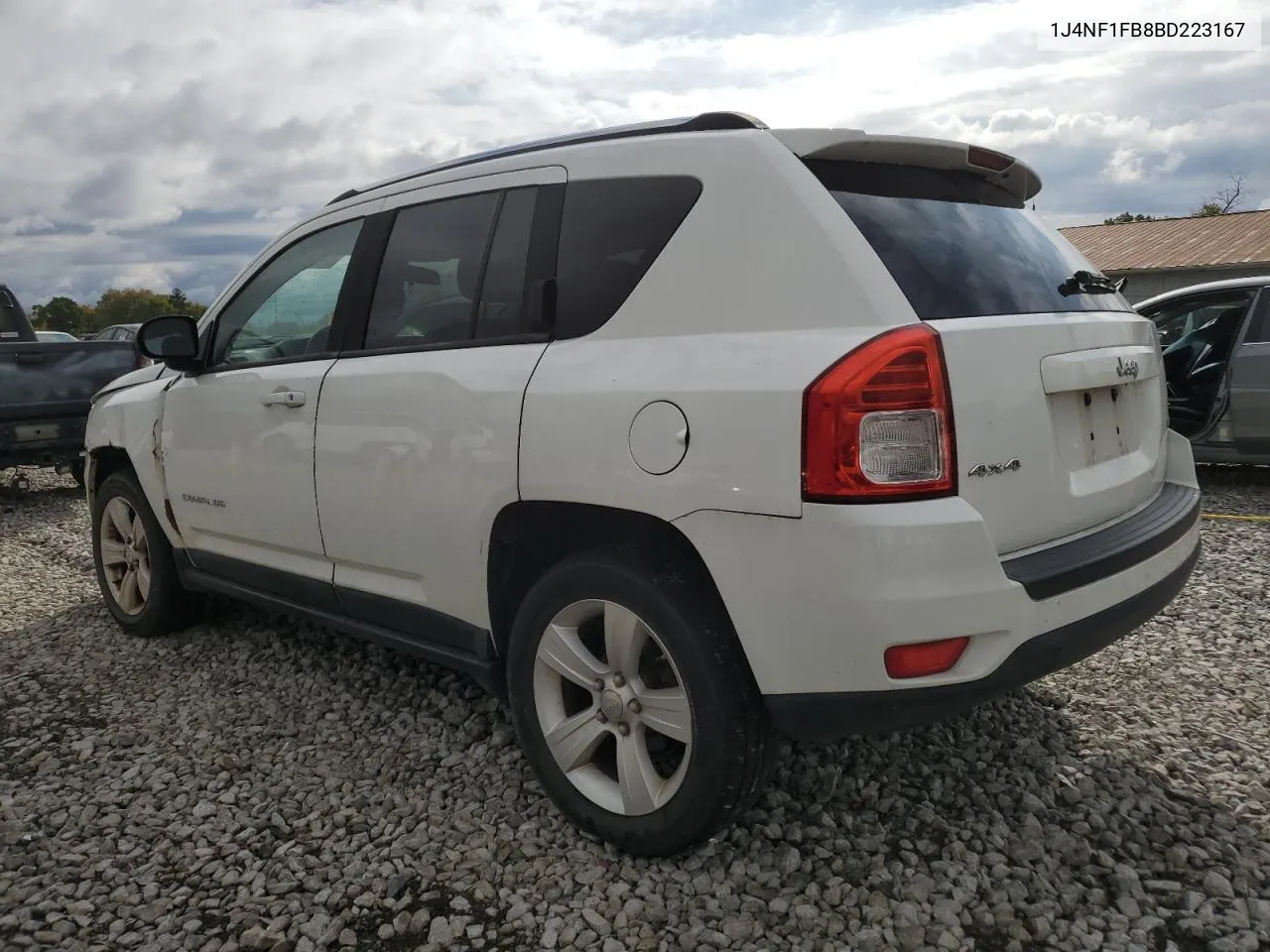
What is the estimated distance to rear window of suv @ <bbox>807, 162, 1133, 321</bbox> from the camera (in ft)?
7.71

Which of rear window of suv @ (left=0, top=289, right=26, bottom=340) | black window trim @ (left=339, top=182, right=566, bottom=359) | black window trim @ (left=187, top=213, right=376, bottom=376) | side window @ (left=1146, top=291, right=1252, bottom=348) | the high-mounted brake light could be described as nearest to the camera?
the high-mounted brake light

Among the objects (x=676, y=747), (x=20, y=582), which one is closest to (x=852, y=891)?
(x=676, y=747)

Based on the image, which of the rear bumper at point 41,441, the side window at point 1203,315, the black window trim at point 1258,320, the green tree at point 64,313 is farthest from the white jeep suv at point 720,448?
the green tree at point 64,313

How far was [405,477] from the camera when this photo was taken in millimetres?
3029

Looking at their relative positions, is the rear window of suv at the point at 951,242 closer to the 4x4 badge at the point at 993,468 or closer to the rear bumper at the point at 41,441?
the 4x4 badge at the point at 993,468

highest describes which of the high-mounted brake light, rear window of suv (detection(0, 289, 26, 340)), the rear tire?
rear window of suv (detection(0, 289, 26, 340))

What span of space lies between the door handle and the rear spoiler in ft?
6.27

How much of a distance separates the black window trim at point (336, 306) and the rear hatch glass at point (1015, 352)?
69.5 inches

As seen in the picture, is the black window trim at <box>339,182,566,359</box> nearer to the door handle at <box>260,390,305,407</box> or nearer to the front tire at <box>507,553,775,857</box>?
the door handle at <box>260,390,305,407</box>

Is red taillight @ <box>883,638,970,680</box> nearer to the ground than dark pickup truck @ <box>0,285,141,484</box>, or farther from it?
nearer to the ground

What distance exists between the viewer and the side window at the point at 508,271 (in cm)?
287

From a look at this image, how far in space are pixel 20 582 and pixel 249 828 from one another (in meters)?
4.22

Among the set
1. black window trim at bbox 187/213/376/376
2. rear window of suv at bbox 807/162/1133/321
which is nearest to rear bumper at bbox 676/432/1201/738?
rear window of suv at bbox 807/162/1133/321

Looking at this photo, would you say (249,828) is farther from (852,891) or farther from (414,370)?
(852,891)
